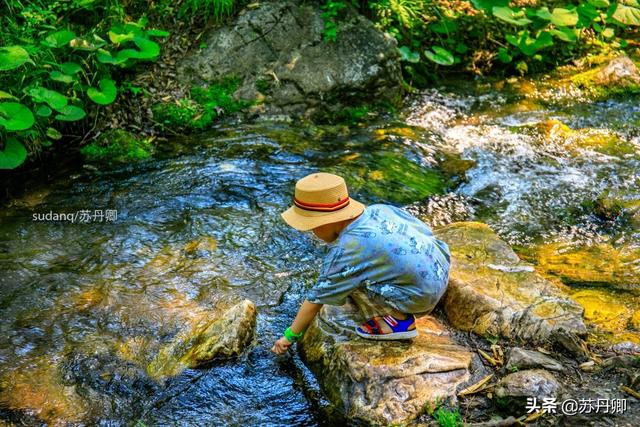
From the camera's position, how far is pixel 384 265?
3178 mm

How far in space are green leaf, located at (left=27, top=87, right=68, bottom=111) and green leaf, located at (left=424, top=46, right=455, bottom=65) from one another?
15.7 ft

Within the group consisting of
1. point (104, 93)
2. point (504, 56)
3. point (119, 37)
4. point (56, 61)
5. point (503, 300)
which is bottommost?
point (503, 300)

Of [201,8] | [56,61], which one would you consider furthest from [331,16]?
[56,61]

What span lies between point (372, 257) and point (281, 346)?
87 cm

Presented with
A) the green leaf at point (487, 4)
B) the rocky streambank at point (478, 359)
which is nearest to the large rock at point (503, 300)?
the rocky streambank at point (478, 359)

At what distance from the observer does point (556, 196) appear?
5.67 meters

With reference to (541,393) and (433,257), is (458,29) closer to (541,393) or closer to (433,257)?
(433,257)

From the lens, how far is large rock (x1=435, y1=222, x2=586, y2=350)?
3.47 metres

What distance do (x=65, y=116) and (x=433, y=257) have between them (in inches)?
176

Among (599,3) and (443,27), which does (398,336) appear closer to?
(443,27)

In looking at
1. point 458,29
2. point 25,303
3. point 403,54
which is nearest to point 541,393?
point 25,303

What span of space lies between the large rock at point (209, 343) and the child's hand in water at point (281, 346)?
0.82 feet

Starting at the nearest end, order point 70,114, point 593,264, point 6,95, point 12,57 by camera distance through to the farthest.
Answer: point 593,264 < point 6,95 < point 12,57 < point 70,114

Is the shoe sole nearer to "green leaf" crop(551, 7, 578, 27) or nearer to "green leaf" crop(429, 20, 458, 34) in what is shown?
"green leaf" crop(429, 20, 458, 34)
